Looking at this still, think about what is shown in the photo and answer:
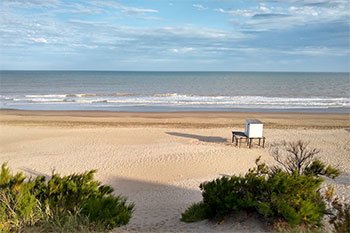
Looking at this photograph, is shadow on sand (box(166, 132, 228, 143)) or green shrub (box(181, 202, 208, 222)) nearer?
green shrub (box(181, 202, 208, 222))

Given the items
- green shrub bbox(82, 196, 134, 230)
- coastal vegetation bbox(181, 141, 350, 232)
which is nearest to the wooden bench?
coastal vegetation bbox(181, 141, 350, 232)

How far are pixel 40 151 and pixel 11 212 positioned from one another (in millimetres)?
8897

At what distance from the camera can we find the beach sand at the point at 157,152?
890 centimetres

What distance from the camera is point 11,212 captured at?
5.79m

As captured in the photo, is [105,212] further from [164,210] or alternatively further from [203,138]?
[203,138]

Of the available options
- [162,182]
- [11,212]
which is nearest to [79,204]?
[11,212]

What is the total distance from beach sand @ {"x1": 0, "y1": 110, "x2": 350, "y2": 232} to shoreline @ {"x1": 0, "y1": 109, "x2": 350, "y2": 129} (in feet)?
0.19

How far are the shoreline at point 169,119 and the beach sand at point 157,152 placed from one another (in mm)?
59

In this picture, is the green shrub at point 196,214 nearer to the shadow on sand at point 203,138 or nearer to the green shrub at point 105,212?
the green shrub at point 105,212

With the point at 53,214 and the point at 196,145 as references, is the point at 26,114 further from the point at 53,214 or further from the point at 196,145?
the point at 53,214

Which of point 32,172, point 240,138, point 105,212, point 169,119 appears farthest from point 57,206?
point 169,119

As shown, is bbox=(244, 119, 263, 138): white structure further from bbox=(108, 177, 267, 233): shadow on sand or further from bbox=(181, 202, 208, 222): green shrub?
bbox=(181, 202, 208, 222): green shrub

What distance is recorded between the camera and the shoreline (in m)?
21.3

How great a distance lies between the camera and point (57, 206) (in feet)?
20.6
